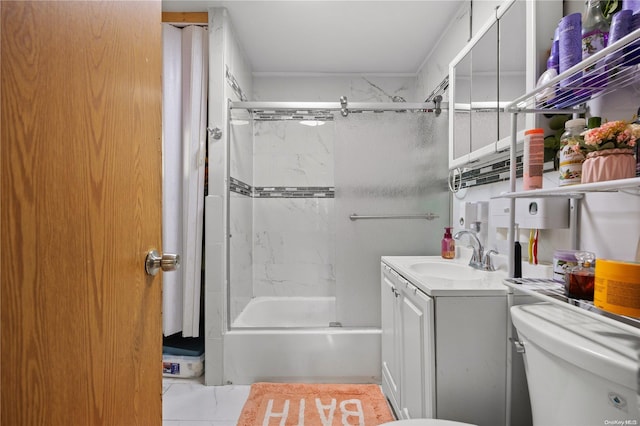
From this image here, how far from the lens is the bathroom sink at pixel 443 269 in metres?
1.67

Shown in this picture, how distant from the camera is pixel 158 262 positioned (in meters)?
0.86

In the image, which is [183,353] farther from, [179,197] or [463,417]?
[463,417]

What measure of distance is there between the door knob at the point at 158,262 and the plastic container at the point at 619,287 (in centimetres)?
100

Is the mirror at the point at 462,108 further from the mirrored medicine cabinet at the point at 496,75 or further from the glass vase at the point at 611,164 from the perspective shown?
the glass vase at the point at 611,164

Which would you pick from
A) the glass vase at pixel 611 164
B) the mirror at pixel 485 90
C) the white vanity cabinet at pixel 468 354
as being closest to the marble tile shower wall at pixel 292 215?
the mirror at pixel 485 90

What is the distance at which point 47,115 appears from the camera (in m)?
0.51

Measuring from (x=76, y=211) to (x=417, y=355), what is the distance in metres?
1.23

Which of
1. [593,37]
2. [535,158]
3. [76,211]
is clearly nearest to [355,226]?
[535,158]

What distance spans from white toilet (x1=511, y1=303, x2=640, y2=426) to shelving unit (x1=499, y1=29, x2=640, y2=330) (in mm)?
57

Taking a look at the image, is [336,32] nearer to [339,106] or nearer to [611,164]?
[339,106]

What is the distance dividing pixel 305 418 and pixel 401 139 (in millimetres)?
1803

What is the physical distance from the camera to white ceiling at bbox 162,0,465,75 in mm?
2100

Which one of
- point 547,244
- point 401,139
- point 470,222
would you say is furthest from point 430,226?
point 547,244

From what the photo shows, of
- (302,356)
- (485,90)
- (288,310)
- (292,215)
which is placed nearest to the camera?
(485,90)
